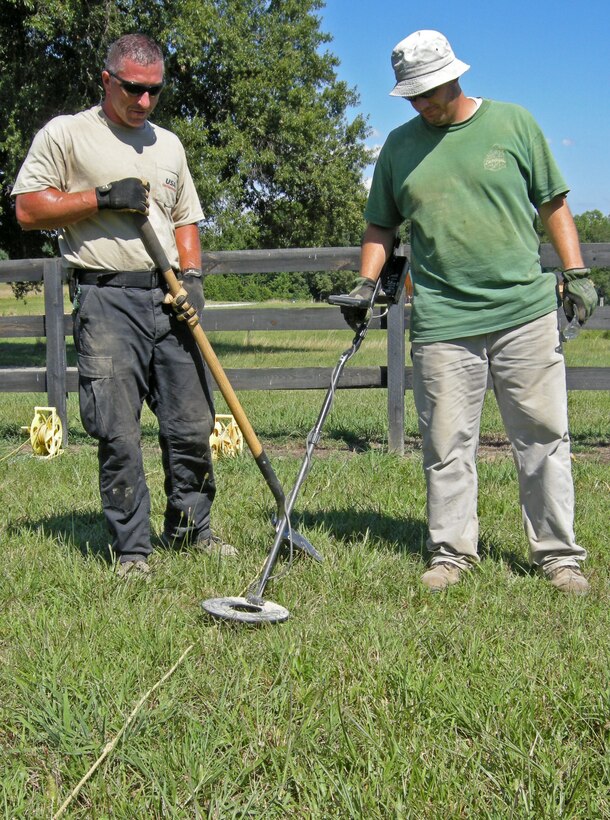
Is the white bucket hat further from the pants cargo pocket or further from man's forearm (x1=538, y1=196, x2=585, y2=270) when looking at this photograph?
the pants cargo pocket

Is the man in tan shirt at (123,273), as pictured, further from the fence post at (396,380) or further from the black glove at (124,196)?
the fence post at (396,380)

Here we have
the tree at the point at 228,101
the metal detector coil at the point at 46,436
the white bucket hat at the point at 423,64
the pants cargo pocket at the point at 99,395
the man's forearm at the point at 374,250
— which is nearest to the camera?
the white bucket hat at the point at 423,64

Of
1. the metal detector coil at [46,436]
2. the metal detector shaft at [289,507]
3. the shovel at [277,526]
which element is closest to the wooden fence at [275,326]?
the metal detector coil at [46,436]

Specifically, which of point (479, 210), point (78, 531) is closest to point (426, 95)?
point (479, 210)

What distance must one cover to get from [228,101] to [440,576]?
19968mm

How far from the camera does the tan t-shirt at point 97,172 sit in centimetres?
399

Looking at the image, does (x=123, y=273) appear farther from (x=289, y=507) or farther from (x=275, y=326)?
(x=275, y=326)

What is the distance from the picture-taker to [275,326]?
7.98 meters

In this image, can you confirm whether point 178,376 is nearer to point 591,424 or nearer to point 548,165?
point 548,165

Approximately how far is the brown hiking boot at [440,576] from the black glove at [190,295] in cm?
151

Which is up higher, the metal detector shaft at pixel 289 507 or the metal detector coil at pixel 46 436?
the metal detector shaft at pixel 289 507

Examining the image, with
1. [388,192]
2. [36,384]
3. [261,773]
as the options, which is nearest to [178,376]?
[388,192]

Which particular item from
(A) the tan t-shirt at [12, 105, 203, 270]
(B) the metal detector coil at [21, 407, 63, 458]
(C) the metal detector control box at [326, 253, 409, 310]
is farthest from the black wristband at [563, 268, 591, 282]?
(B) the metal detector coil at [21, 407, 63, 458]

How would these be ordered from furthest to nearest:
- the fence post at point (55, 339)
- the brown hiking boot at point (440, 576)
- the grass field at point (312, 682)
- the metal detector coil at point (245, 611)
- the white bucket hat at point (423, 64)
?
the fence post at point (55, 339)
the brown hiking boot at point (440, 576)
the white bucket hat at point (423, 64)
the metal detector coil at point (245, 611)
the grass field at point (312, 682)
